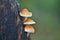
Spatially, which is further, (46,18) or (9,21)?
(46,18)

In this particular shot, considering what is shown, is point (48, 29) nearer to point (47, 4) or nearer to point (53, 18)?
point (53, 18)

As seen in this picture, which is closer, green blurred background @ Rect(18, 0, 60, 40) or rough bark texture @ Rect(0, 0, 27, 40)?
rough bark texture @ Rect(0, 0, 27, 40)

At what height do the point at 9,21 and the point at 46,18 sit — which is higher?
the point at 9,21

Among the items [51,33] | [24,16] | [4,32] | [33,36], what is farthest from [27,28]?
[51,33]

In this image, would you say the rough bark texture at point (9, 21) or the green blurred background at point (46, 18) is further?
the green blurred background at point (46, 18)
